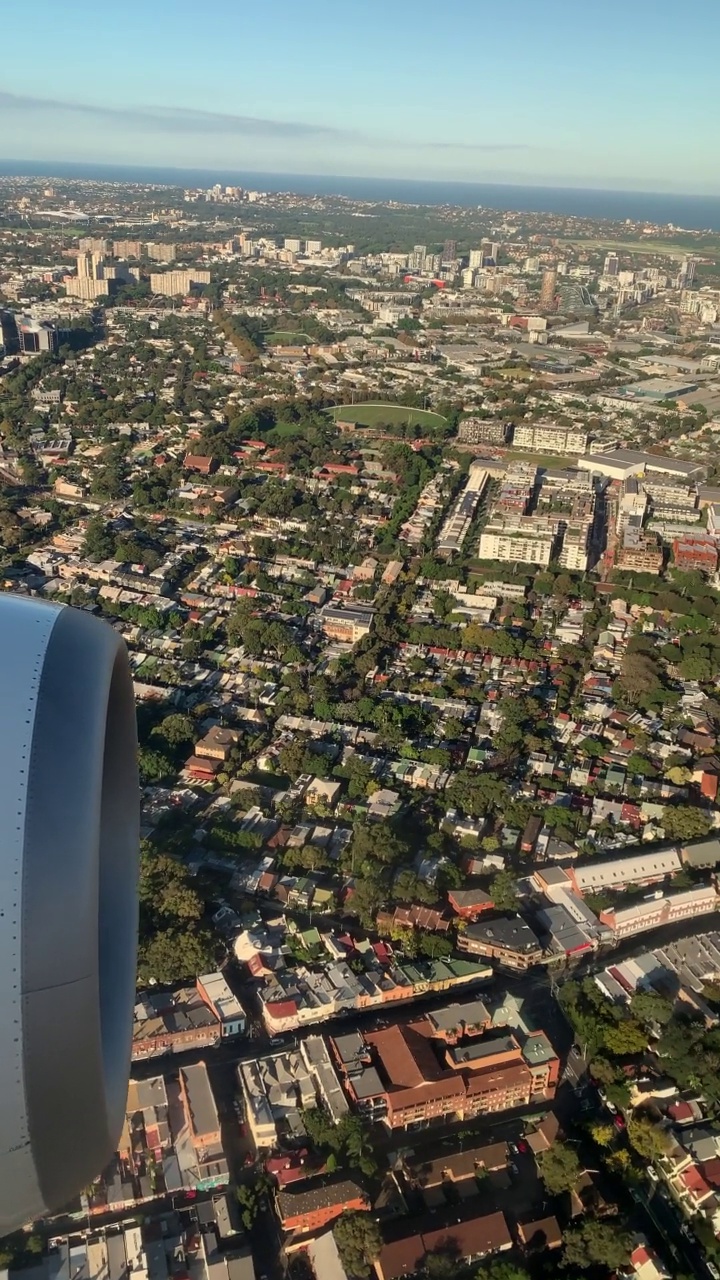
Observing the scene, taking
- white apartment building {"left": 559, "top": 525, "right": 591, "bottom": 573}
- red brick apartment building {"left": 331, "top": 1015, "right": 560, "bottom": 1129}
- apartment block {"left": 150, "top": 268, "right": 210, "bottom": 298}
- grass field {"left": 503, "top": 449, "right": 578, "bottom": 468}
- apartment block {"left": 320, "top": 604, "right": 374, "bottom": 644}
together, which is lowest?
red brick apartment building {"left": 331, "top": 1015, "right": 560, "bottom": 1129}

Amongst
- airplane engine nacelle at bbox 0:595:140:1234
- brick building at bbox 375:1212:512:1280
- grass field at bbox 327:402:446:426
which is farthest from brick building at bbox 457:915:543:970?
grass field at bbox 327:402:446:426

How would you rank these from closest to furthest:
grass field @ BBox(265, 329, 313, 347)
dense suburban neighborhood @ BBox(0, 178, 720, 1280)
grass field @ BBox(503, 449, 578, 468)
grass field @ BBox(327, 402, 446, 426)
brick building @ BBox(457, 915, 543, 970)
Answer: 1. dense suburban neighborhood @ BBox(0, 178, 720, 1280)
2. brick building @ BBox(457, 915, 543, 970)
3. grass field @ BBox(503, 449, 578, 468)
4. grass field @ BBox(327, 402, 446, 426)
5. grass field @ BBox(265, 329, 313, 347)

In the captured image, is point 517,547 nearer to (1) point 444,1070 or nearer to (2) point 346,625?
(2) point 346,625

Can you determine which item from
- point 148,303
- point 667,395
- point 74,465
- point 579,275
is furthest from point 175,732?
point 579,275

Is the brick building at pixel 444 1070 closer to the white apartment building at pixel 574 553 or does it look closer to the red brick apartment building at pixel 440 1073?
the red brick apartment building at pixel 440 1073

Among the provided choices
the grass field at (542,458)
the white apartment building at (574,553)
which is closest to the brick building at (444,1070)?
the white apartment building at (574,553)

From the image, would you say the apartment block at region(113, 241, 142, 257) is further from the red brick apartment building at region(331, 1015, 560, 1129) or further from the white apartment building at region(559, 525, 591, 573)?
the red brick apartment building at region(331, 1015, 560, 1129)
